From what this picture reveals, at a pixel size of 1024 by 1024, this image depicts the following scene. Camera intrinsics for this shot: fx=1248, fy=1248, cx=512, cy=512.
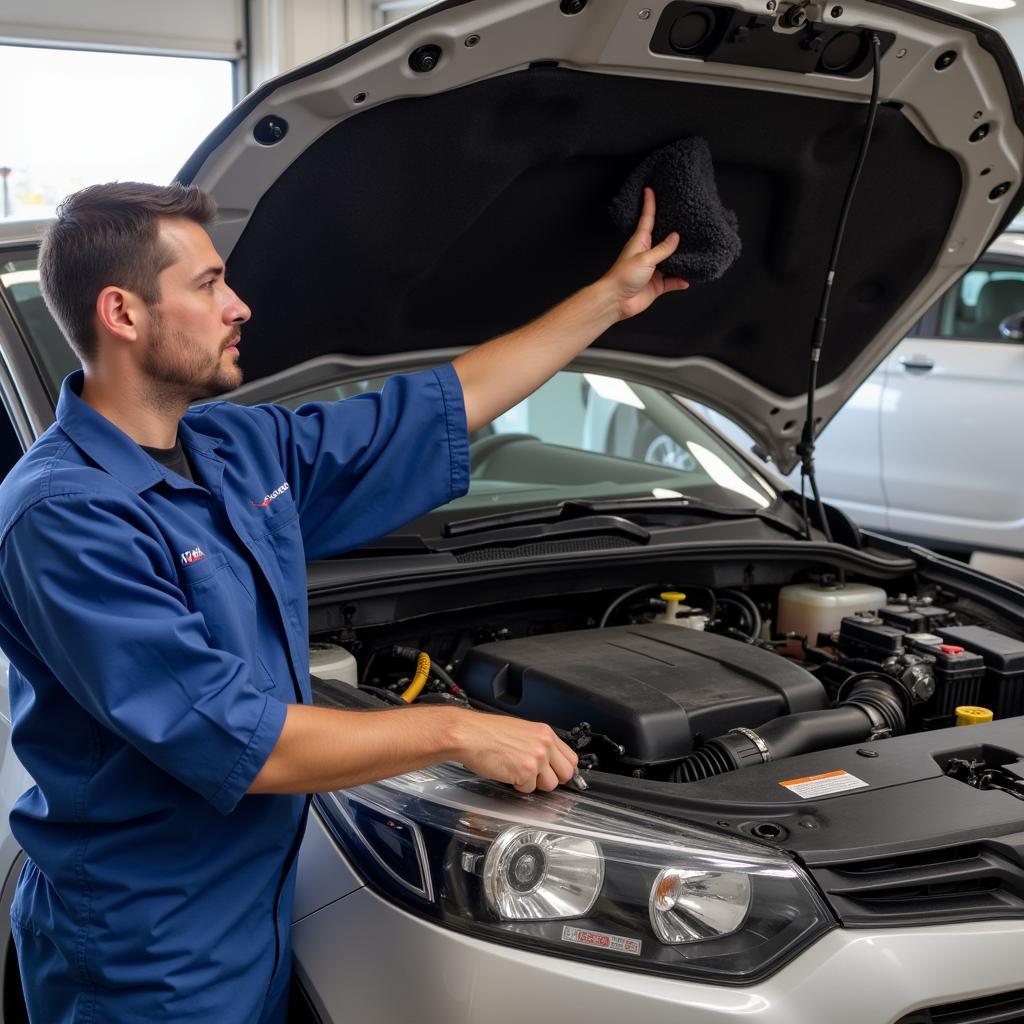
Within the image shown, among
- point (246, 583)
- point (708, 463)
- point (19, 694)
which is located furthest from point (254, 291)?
point (708, 463)

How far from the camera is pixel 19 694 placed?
156 cm

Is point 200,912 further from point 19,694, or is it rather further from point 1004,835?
point 1004,835

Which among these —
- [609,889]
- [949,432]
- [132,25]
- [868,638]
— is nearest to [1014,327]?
[949,432]

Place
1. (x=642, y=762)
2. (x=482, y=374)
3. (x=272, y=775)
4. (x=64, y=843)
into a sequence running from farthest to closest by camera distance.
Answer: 1. (x=482, y=374)
2. (x=642, y=762)
3. (x=64, y=843)
4. (x=272, y=775)

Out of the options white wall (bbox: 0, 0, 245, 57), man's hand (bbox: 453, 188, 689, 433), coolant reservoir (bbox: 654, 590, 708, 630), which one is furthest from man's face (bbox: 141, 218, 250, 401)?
white wall (bbox: 0, 0, 245, 57)

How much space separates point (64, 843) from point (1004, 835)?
1.14 metres

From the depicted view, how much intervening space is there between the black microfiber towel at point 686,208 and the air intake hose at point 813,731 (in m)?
0.73

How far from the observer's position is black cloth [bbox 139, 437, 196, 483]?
1.60 meters

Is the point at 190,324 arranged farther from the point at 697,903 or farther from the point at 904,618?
the point at 904,618

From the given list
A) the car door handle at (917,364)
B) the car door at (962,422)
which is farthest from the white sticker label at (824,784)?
the car door handle at (917,364)

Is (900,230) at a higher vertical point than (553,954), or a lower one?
higher

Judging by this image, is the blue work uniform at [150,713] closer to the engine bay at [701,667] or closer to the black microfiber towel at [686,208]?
the engine bay at [701,667]

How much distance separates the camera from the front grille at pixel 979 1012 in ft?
4.65

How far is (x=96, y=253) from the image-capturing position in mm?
1513
